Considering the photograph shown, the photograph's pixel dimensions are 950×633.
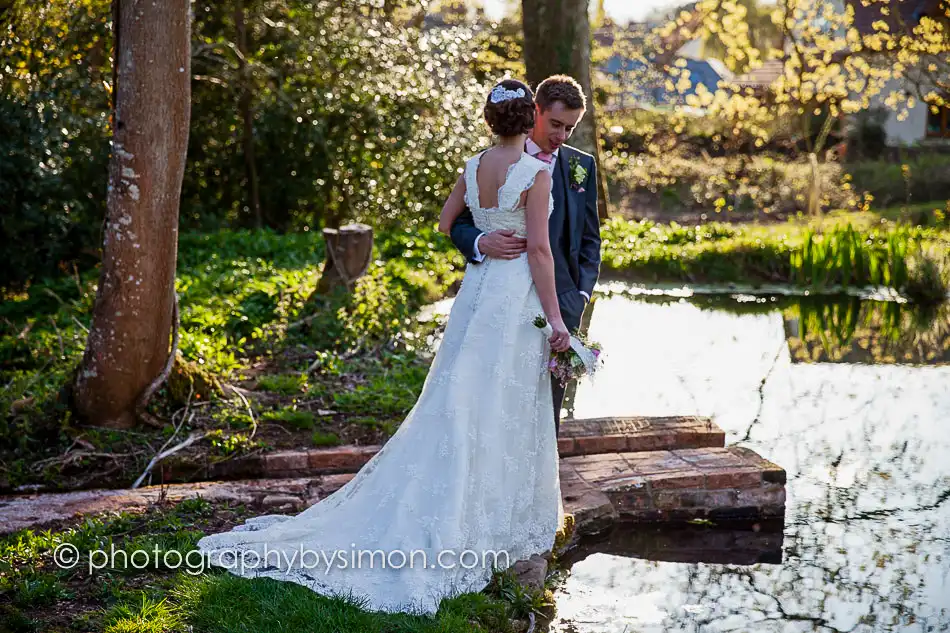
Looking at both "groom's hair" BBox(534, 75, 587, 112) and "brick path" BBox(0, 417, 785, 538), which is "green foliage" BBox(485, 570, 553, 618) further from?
"groom's hair" BBox(534, 75, 587, 112)

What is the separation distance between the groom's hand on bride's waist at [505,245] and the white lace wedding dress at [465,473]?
0.12ft

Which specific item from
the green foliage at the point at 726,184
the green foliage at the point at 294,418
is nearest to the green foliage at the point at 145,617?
the green foliage at the point at 294,418

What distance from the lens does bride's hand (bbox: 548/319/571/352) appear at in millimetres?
4289

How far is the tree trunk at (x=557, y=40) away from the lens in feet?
42.1

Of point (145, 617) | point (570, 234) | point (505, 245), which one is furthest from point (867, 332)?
point (145, 617)

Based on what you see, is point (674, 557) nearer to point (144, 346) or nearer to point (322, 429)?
point (322, 429)

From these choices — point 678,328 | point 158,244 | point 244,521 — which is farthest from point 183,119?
point 678,328

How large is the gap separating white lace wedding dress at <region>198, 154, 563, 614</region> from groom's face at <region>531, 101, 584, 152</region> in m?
0.19

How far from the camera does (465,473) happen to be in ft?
13.7

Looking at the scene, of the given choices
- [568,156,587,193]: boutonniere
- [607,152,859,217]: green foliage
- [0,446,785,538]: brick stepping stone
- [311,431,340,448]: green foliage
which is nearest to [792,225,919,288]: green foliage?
[607,152,859,217]: green foliage

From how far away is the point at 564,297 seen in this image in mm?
4539

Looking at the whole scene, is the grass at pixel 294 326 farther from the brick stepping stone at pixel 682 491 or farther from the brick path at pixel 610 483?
the brick stepping stone at pixel 682 491

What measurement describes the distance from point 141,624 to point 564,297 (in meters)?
2.20

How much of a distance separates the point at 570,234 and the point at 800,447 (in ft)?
9.77
